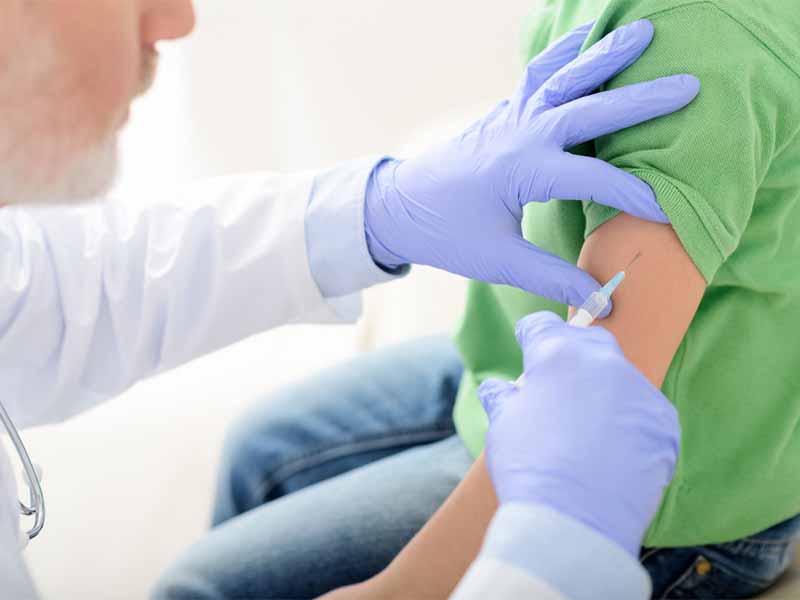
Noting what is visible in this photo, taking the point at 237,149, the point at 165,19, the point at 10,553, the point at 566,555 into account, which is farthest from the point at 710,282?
the point at 237,149

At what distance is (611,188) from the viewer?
2.59 feet

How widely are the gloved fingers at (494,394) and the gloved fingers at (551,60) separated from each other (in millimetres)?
306

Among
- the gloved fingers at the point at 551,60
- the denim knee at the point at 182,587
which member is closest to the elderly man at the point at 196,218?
the gloved fingers at the point at 551,60

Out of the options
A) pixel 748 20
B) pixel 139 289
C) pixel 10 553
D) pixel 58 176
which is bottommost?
pixel 10 553

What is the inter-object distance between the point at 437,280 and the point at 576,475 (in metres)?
1.04

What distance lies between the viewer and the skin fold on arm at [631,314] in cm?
80

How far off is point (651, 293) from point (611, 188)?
10 centimetres

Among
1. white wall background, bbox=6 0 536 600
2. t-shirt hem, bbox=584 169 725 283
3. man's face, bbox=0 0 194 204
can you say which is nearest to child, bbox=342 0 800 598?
t-shirt hem, bbox=584 169 725 283

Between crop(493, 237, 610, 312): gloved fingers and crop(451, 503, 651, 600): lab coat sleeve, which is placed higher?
crop(493, 237, 610, 312): gloved fingers

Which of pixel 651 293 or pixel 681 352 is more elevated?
pixel 651 293

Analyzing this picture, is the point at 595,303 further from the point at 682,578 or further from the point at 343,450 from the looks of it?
the point at 343,450

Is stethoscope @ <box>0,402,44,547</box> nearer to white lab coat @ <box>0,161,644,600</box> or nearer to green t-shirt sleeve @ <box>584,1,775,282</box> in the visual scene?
white lab coat @ <box>0,161,644,600</box>

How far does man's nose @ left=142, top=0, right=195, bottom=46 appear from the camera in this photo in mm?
981

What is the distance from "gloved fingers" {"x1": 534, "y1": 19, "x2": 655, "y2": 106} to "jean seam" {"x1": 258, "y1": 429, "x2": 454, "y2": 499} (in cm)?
56
